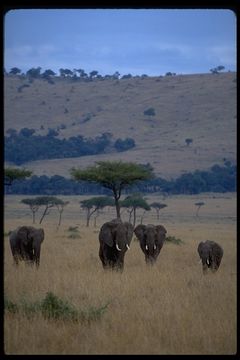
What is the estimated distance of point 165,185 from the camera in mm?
67375

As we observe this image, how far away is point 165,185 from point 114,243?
5371cm

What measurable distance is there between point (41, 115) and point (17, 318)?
8953cm

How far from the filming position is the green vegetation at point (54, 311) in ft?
22.6

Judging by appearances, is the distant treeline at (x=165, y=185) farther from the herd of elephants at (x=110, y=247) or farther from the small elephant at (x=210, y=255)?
the small elephant at (x=210, y=255)

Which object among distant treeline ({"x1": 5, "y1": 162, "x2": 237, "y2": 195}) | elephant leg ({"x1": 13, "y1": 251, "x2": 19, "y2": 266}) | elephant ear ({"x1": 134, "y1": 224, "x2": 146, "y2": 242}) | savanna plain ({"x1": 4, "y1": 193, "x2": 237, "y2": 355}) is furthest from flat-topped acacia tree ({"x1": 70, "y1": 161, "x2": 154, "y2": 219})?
distant treeline ({"x1": 5, "y1": 162, "x2": 237, "y2": 195})

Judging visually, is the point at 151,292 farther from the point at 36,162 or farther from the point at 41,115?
the point at 41,115

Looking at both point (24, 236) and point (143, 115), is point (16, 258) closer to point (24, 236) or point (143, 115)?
point (24, 236)

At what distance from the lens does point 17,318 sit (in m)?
6.70

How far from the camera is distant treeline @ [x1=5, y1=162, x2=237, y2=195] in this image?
60344 mm

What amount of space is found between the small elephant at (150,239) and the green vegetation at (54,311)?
8159 millimetres


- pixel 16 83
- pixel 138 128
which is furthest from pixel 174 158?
pixel 16 83

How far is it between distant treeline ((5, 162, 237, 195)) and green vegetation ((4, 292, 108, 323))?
52519 mm

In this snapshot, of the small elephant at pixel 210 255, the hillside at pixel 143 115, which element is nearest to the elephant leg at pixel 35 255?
the small elephant at pixel 210 255

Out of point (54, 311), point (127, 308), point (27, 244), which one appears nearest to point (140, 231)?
point (27, 244)
